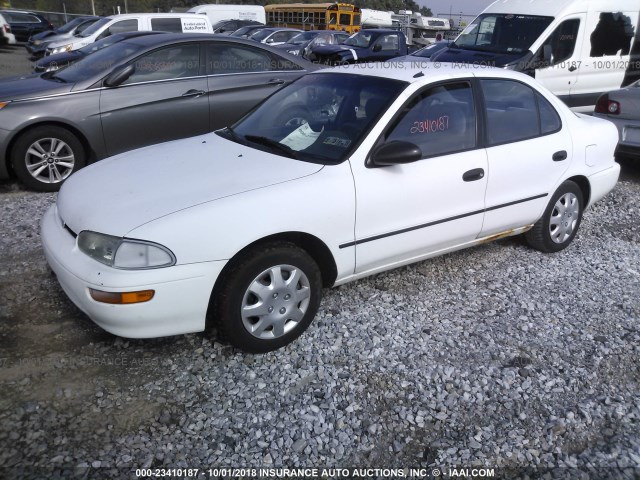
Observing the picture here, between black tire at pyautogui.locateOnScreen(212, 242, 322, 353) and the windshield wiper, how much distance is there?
66 cm

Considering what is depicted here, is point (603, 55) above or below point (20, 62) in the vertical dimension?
above

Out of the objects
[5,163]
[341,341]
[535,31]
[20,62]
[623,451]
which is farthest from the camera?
[20,62]

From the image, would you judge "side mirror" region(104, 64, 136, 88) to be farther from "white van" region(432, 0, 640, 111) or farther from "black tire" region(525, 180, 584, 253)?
"white van" region(432, 0, 640, 111)

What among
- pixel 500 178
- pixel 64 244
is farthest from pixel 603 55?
A: pixel 64 244

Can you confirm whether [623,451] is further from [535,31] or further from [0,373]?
[535,31]

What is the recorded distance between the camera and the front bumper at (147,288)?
2746 mm

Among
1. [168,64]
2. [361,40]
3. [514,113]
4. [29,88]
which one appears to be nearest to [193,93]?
[168,64]

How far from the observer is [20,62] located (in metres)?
20.2

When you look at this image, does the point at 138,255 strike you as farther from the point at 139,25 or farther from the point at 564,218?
the point at 139,25

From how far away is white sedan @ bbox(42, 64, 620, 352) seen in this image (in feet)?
9.32

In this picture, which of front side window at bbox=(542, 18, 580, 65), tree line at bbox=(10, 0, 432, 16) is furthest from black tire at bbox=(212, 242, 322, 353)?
tree line at bbox=(10, 0, 432, 16)

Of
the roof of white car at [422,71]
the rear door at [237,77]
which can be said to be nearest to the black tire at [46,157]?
the rear door at [237,77]

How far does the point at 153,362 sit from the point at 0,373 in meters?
0.77

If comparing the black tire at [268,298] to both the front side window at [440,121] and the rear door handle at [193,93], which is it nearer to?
the front side window at [440,121]
